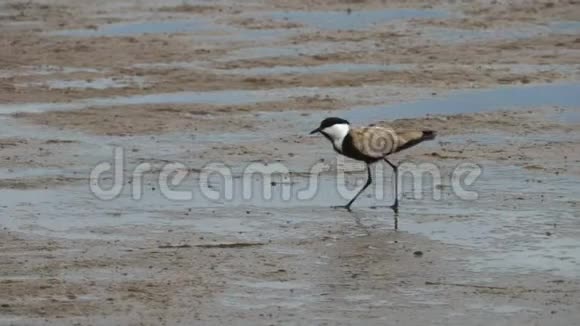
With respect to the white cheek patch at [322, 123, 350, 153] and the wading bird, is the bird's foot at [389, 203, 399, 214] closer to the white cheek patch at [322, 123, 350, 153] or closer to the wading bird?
the wading bird

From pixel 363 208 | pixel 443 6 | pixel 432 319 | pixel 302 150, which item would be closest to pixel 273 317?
pixel 432 319

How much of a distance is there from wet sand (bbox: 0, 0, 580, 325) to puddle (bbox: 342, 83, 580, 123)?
0.16ft

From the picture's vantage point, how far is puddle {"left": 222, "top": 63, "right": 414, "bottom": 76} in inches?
723

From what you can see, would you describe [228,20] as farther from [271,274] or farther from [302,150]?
[271,274]

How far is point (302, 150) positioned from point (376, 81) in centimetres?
349

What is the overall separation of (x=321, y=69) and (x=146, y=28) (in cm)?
396

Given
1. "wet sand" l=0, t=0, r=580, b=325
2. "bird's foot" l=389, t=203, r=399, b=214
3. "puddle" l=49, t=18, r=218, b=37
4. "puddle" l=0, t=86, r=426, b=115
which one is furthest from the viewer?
"puddle" l=49, t=18, r=218, b=37

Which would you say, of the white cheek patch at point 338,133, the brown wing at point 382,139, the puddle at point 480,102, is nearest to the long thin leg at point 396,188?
the brown wing at point 382,139

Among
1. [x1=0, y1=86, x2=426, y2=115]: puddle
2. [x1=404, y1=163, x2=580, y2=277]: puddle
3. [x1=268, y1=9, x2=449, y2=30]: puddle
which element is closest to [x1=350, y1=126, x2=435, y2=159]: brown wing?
[x1=404, y1=163, x2=580, y2=277]: puddle

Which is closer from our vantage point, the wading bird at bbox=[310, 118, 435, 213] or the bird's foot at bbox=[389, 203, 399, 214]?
the bird's foot at bbox=[389, 203, 399, 214]

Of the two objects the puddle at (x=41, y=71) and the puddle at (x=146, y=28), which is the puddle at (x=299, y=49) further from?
the puddle at (x=146, y=28)

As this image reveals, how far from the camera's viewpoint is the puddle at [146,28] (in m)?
21.4

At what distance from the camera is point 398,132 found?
42.5 feet

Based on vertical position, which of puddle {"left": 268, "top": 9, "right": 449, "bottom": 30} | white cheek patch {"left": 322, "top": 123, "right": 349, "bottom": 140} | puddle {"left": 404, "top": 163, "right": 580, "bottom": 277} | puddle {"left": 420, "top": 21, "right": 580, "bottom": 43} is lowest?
puddle {"left": 404, "top": 163, "right": 580, "bottom": 277}
